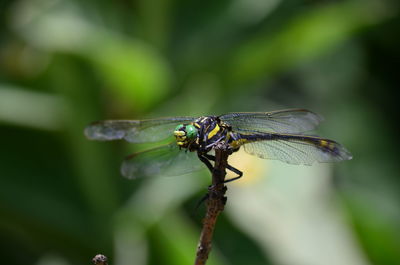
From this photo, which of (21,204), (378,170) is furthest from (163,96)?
(378,170)

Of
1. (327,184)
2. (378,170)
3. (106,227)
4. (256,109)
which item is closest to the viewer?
(106,227)

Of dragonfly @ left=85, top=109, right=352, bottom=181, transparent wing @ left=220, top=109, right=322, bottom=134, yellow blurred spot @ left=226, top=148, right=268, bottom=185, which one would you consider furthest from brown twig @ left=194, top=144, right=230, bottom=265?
yellow blurred spot @ left=226, top=148, right=268, bottom=185

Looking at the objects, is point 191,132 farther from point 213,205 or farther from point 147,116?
point 147,116

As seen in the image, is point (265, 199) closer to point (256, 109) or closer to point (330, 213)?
point (330, 213)

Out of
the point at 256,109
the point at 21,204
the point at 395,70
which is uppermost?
the point at 395,70

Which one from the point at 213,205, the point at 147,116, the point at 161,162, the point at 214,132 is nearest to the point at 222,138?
the point at 214,132

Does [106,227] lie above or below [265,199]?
below

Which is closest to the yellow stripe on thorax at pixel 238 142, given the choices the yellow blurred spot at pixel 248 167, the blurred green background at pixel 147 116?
the blurred green background at pixel 147 116
